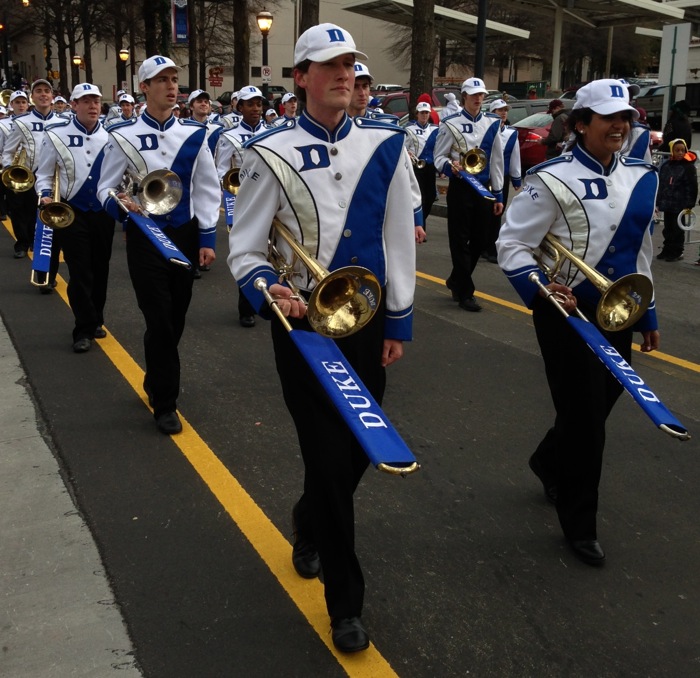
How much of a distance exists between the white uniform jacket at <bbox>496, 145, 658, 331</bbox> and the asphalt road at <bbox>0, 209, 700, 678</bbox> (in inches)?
47.8

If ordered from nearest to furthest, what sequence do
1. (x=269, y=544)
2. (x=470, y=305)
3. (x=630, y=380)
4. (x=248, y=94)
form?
(x=630, y=380) → (x=269, y=544) → (x=470, y=305) → (x=248, y=94)

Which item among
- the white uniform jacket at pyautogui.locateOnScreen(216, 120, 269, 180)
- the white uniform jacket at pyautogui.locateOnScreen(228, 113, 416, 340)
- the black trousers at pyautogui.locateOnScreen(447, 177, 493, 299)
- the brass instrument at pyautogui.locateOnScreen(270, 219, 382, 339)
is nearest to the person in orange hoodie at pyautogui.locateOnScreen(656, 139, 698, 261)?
the black trousers at pyautogui.locateOnScreen(447, 177, 493, 299)

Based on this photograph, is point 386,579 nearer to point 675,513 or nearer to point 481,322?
point 675,513

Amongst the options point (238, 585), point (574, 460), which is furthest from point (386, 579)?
point (574, 460)

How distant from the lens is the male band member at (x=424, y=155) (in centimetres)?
1372

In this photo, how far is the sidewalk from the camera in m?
3.44

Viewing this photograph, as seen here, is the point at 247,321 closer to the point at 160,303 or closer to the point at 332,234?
the point at 160,303

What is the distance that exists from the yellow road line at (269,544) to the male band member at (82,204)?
160 centimetres

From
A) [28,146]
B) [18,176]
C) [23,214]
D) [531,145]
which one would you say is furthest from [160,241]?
[531,145]

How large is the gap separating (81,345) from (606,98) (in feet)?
16.4

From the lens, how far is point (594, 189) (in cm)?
414

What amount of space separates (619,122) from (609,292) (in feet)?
2.48

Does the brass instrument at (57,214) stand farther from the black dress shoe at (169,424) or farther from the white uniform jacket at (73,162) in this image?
the black dress shoe at (169,424)

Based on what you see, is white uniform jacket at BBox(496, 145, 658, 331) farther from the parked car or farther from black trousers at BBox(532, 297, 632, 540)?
the parked car
